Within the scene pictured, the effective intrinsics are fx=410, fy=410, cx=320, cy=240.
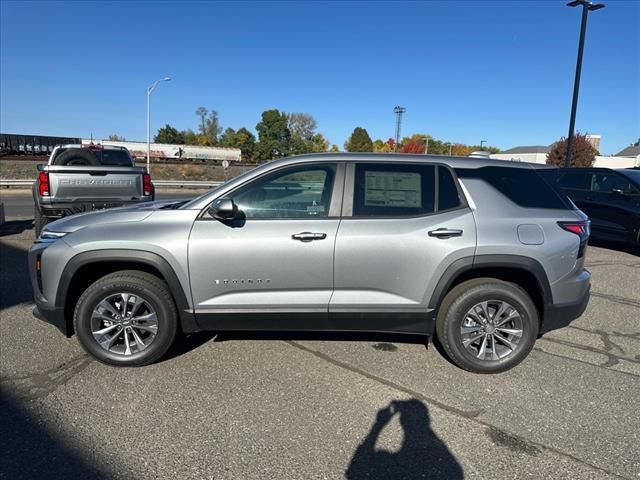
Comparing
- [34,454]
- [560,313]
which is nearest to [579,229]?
[560,313]

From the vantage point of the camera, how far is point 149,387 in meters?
3.14

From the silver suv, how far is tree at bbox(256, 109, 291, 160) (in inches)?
2927

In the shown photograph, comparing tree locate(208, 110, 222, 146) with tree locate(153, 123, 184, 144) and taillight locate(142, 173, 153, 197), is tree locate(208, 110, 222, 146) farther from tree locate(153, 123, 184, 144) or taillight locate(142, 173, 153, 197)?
taillight locate(142, 173, 153, 197)

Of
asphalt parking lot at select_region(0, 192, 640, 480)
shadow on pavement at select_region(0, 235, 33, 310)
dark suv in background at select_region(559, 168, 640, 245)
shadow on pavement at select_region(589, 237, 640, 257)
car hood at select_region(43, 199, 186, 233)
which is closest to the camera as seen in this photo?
asphalt parking lot at select_region(0, 192, 640, 480)

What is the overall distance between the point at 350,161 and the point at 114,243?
2.02 meters

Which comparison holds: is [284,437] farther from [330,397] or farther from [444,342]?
[444,342]

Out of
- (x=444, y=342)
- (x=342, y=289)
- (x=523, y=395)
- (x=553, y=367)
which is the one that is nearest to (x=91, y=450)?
(x=342, y=289)

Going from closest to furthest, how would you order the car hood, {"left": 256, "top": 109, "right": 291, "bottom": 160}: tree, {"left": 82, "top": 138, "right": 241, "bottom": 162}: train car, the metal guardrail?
1. the car hood
2. the metal guardrail
3. {"left": 82, "top": 138, "right": 241, "bottom": 162}: train car
4. {"left": 256, "top": 109, "right": 291, "bottom": 160}: tree

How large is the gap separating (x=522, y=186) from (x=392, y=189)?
3.76 ft

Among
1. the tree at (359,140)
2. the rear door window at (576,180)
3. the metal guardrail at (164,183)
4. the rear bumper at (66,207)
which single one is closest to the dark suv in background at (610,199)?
the rear door window at (576,180)

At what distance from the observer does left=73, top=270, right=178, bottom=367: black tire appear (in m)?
3.30

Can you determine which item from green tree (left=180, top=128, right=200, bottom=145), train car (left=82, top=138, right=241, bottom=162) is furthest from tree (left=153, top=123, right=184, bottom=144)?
train car (left=82, top=138, right=241, bottom=162)

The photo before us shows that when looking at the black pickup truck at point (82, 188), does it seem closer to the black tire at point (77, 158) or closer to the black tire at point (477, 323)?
the black tire at point (77, 158)

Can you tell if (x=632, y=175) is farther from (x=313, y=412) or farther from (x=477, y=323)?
(x=313, y=412)
